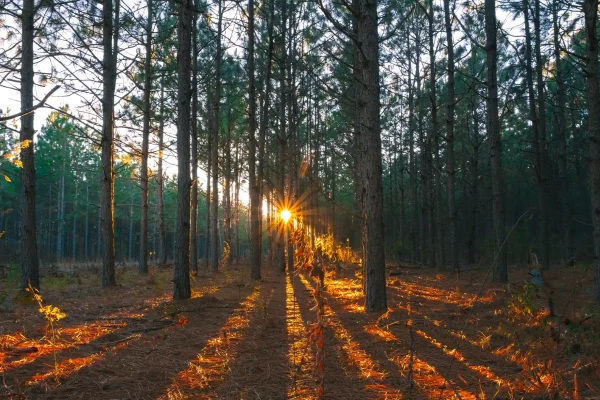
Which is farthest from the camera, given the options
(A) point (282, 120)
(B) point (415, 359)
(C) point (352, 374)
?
(A) point (282, 120)

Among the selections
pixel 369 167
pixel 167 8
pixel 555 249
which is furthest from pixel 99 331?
pixel 555 249

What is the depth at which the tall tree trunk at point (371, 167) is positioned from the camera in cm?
654

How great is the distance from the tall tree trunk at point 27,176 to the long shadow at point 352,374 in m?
6.83

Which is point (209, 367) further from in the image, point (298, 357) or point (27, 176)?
point (27, 176)

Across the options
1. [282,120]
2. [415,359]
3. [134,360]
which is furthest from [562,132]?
[134,360]

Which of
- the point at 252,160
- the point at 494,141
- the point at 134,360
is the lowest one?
the point at 134,360

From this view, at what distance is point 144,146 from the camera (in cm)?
1551

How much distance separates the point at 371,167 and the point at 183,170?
3.52 meters

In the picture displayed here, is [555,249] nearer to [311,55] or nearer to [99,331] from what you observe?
[311,55]

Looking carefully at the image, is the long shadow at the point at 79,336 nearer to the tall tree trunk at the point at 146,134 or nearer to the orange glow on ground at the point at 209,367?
the orange glow on ground at the point at 209,367

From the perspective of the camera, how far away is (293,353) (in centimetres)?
414

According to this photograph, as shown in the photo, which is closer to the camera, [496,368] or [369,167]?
[496,368]

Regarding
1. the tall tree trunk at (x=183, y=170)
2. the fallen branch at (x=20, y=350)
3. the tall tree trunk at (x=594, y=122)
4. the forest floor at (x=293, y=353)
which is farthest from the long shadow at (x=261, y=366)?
the tall tree trunk at (x=594, y=122)

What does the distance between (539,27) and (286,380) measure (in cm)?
1617
